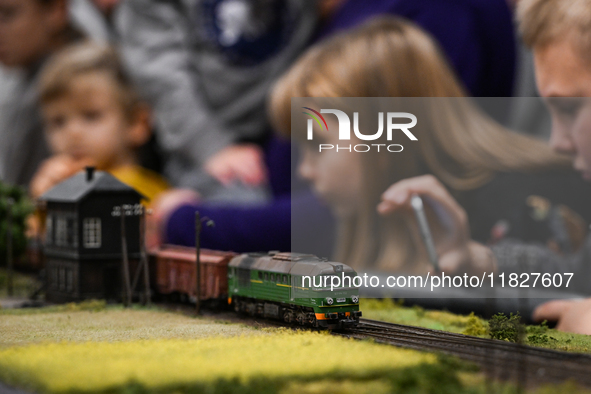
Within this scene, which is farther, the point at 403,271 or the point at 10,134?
the point at 10,134

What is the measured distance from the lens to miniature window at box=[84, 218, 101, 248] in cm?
3108

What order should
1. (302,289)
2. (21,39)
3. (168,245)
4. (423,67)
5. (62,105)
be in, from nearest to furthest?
1. (302,289)
2. (423,67)
3. (168,245)
4. (62,105)
5. (21,39)

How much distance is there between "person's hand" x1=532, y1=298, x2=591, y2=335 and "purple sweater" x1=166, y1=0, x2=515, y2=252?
8144 millimetres

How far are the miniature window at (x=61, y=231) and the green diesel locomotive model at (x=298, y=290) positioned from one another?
31.8ft

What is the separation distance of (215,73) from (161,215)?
27.7 feet

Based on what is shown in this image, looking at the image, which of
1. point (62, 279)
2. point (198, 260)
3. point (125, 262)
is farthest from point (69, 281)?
point (198, 260)

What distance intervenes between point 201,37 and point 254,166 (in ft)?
26.2

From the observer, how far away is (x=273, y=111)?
31.8 meters

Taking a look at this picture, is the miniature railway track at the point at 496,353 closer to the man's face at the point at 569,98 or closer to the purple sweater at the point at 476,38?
the man's face at the point at 569,98

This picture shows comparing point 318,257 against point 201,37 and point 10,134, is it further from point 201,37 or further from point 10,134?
point 10,134

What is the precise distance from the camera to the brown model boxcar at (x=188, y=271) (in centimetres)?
2845

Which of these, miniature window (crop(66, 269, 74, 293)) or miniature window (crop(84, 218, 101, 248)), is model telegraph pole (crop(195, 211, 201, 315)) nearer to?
miniature window (crop(84, 218, 101, 248))

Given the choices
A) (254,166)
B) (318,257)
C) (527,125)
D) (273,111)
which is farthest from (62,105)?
(527,125)

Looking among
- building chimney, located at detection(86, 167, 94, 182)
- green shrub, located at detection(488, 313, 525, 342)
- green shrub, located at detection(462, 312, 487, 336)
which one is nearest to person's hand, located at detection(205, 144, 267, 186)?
building chimney, located at detection(86, 167, 94, 182)
